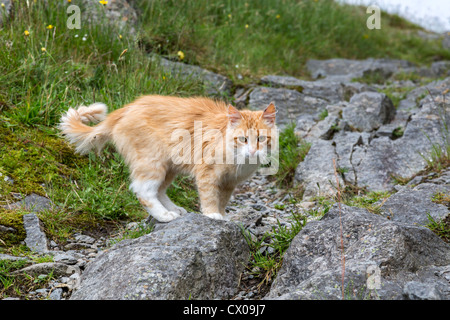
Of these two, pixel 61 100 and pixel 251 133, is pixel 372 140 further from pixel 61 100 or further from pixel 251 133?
pixel 61 100

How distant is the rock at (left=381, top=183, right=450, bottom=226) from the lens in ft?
11.0

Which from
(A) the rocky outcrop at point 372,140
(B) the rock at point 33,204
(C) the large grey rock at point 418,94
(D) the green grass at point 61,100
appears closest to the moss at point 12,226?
(D) the green grass at point 61,100

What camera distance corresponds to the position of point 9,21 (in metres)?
5.28

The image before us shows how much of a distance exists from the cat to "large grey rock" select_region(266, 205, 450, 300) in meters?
0.87

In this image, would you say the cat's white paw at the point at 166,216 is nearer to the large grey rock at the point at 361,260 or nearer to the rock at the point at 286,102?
the large grey rock at the point at 361,260

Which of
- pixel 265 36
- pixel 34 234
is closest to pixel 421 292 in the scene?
pixel 34 234

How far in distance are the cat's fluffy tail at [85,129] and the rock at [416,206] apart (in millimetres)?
2517

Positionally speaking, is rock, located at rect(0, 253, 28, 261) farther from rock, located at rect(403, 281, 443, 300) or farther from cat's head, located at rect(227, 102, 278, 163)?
rock, located at rect(403, 281, 443, 300)

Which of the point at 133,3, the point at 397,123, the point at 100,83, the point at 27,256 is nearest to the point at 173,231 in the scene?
the point at 27,256

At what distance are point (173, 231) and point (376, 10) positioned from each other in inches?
396

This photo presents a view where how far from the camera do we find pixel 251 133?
11.6 feet

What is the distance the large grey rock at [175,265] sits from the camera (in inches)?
96.2
